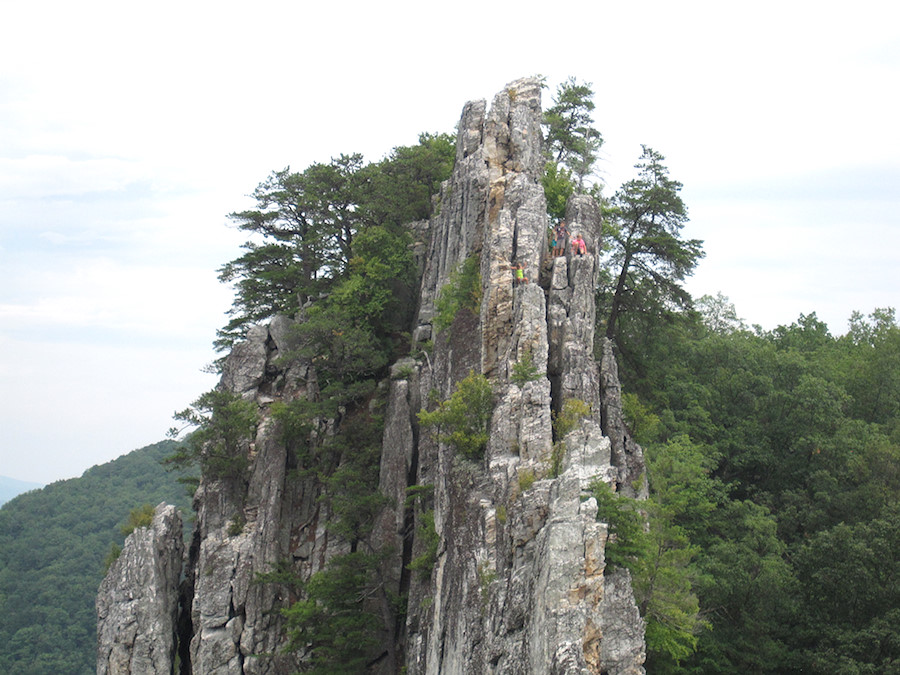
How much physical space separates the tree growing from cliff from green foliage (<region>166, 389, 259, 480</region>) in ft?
57.4

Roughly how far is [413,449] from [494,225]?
1041 centimetres

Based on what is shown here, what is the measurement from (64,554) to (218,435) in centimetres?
5791

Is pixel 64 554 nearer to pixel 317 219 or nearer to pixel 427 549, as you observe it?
pixel 317 219

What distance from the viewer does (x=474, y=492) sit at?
2297 cm

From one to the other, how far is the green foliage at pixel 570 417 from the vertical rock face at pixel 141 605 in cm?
2166

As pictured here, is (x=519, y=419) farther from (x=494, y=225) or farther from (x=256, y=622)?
(x=256, y=622)

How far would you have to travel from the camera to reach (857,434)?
3688cm

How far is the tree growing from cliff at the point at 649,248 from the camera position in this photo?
36.8 metres

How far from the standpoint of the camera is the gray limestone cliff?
18172 millimetres

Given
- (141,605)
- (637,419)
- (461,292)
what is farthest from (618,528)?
(141,605)

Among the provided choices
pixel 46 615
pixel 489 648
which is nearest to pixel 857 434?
pixel 489 648

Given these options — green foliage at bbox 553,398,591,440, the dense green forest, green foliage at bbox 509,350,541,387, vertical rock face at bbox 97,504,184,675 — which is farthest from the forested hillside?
the dense green forest

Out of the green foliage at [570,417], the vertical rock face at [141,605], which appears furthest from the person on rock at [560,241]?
the vertical rock face at [141,605]

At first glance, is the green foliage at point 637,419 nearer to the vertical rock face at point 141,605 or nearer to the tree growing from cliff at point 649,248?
the tree growing from cliff at point 649,248
